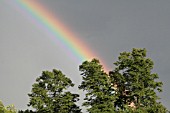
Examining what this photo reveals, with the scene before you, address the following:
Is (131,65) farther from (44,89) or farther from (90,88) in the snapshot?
(44,89)

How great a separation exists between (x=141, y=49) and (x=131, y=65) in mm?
3894

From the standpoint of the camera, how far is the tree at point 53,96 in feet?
239

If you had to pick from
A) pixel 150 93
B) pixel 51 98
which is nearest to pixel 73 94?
pixel 51 98

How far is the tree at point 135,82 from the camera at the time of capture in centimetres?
7088

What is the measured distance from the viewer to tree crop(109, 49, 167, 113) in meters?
70.9

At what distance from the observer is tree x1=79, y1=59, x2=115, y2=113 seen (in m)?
68.8

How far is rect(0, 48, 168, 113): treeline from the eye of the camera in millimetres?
69875

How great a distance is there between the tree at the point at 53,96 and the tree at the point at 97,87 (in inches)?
157

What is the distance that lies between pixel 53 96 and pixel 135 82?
1495 centimetres

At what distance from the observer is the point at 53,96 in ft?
245

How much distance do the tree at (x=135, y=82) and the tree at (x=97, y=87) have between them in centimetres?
255

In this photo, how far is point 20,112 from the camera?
7769cm

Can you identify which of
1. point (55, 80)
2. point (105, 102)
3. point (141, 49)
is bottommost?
point (105, 102)

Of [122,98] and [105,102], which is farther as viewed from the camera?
[122,98]
